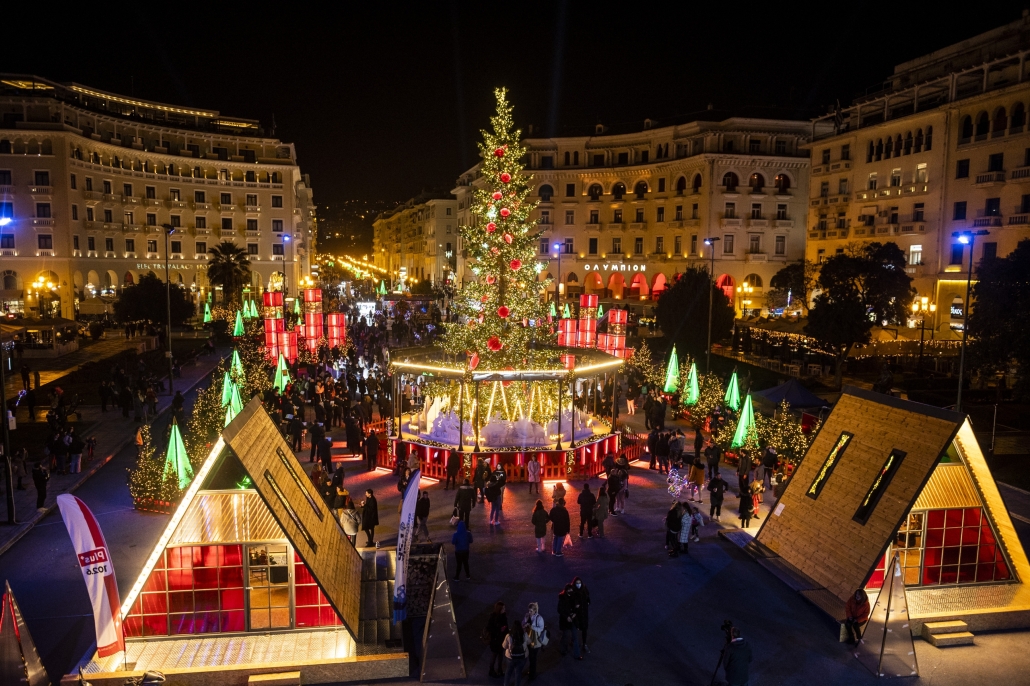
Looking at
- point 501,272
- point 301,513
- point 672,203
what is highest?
point 672,203

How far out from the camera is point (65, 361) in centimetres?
3716

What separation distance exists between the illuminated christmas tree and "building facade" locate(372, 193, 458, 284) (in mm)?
57766

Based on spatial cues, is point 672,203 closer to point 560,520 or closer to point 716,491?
point 716,491

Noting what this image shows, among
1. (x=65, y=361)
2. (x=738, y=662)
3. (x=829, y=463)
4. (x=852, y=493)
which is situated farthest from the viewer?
(x=65, y=361)

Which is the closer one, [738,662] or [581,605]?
[738,662]

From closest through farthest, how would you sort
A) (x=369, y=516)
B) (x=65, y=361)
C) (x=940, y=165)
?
(x=369, y=516) < (x=65, y=361) < (x=940, y=165)

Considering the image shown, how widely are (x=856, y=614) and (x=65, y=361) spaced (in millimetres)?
38071

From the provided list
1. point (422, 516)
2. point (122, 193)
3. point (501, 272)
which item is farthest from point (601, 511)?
point (122, 193)

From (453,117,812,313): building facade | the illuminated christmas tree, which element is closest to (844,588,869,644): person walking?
the illuminated christmas tree

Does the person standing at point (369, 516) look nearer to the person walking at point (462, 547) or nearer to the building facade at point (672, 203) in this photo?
the person walking at point (462, 547)

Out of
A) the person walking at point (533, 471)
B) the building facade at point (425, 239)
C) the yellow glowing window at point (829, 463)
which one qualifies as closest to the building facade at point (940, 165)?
the yellow glowing window at point (829, 463)

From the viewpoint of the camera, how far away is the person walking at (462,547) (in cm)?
1310

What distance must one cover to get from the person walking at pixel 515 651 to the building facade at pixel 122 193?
50.9m

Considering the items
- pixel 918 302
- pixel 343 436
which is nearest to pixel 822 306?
pixel 918 302
